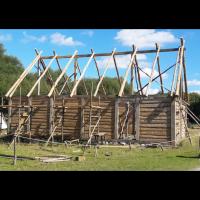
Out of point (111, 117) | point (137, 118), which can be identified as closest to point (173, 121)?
point (137, 118)

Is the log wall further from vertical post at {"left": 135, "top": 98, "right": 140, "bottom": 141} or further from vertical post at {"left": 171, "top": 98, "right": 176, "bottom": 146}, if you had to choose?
vertical post at {"left": 171, "top": 98, "right": 176, "bottom": 146}

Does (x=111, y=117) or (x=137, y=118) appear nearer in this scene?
(x=137, y=118)

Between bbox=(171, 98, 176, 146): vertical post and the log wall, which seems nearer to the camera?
bbox=(171, 98, 176, 146): vertical post

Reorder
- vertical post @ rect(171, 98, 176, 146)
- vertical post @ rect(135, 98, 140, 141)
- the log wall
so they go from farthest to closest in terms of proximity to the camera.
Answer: vertical post @ rect(135, 98, 140, 141) → the log wall → vertical post @ rect(171, 98, 176, 146)

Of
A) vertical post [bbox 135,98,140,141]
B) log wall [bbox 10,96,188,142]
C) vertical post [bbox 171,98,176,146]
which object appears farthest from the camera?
vertical post [bbox 135,98,140,141]

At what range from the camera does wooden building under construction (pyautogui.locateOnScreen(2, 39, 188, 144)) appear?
19906mm

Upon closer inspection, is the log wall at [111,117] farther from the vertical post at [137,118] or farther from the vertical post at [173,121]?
the vertical post at [173,121]

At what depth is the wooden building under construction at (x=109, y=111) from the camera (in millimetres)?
19906

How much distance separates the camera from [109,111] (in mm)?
21656

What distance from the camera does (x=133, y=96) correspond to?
2078 cm

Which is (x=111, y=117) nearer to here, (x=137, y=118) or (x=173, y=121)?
(x=137, y=118)

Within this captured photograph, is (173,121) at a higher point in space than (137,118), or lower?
lower

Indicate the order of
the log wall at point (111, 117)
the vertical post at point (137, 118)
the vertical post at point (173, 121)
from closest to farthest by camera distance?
the vertical post at point (173, 121), the log wall at point (111, 117), the vertical post at point (137, 118)
